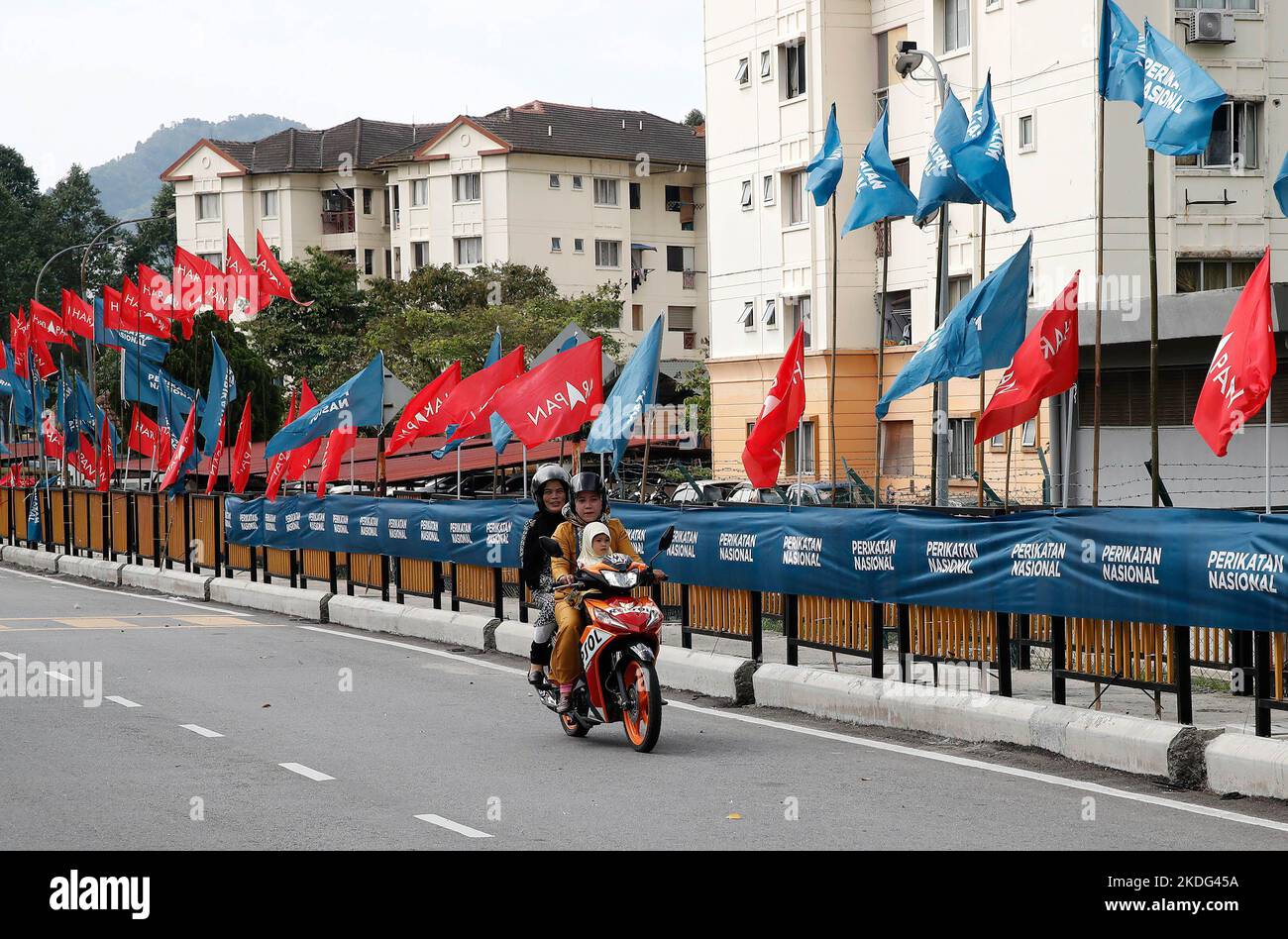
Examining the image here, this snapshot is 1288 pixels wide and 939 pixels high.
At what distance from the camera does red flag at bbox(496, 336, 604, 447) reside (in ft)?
60.0

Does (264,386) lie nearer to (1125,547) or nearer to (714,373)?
(714,373)

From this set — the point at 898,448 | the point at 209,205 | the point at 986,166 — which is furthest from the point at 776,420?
the point at 209,205

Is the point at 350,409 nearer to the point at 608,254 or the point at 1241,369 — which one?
the point at 1241,369

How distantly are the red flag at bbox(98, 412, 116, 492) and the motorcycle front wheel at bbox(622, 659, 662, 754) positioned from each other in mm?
22409

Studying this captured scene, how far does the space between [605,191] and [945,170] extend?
204ft

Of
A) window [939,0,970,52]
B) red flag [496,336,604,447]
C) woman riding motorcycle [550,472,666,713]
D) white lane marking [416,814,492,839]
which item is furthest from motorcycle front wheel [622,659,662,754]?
window [939,0,970,52]

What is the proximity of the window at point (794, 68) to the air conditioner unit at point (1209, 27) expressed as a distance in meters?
10.8

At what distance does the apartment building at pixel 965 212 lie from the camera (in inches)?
1141

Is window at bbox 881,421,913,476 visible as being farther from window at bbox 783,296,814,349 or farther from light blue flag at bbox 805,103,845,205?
light blue flag at bbox 805,103,845,205

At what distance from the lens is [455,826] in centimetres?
833

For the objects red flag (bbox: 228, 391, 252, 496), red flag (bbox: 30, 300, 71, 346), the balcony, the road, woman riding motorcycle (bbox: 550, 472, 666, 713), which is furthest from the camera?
the balcony

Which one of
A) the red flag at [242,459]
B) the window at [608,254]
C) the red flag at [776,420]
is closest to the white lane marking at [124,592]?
the red flag at [242,459]

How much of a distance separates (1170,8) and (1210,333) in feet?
40.8
